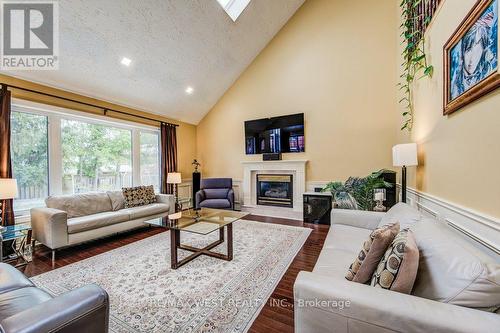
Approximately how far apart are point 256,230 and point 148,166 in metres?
3.12

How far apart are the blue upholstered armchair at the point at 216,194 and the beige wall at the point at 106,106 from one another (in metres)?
1.07

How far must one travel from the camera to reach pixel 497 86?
1.12 metres

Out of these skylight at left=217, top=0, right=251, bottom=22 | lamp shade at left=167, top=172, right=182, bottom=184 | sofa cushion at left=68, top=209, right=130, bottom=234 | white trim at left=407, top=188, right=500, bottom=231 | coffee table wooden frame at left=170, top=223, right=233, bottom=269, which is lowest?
coffee table wooden frame at left=170, top=223, right=233, bottom=269

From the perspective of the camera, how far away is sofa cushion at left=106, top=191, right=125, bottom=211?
12.1ft

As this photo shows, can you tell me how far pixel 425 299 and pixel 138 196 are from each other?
13.7 ft

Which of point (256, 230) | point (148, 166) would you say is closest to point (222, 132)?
point (148, 166)

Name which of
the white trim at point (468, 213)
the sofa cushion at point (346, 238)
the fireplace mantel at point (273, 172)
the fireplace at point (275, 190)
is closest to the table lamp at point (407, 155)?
the white trim at point (468, 213)

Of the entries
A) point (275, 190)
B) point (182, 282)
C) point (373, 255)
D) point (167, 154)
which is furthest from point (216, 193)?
A: point (373, 255)

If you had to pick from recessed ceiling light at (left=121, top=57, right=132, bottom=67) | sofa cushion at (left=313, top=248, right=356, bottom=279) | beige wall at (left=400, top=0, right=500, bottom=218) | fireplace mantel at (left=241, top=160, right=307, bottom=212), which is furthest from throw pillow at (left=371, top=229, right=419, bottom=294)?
recessed ceiling light at (left=121, top=57, right=132, bottom=67)

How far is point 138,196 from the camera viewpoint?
13.0 ft

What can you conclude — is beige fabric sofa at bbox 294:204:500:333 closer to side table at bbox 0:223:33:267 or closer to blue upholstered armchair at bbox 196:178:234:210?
side table at bbox 0:223:33:267

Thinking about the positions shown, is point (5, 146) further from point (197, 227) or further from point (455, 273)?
point (455, 273)

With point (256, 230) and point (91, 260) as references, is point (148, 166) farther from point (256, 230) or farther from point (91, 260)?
point (256, 230)

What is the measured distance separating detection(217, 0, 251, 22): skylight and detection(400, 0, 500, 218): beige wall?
3.06 meters
